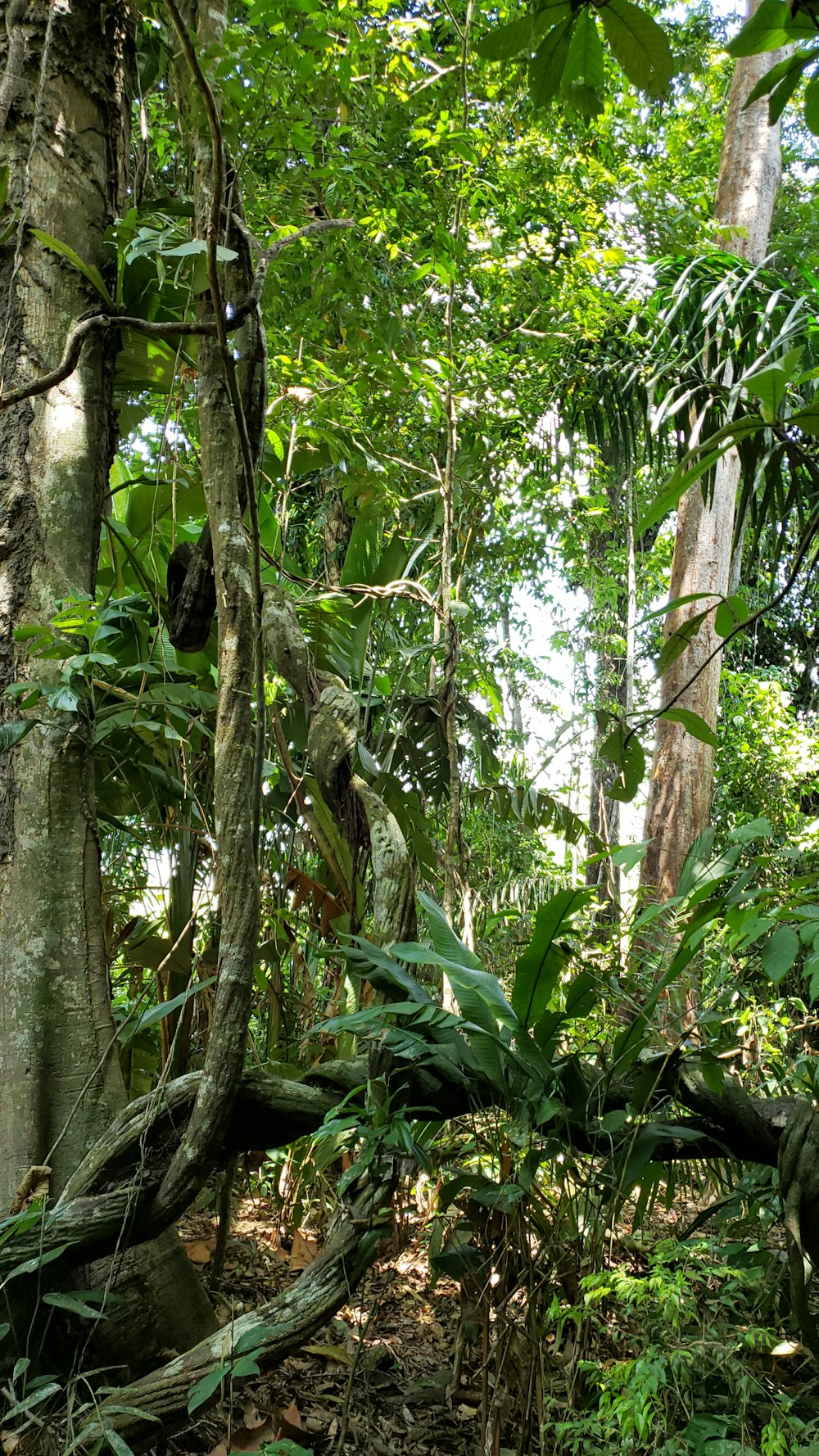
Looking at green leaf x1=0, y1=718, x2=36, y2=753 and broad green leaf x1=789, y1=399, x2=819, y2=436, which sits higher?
broad green leaf x1=789, y1=399, x2=819, y2=436

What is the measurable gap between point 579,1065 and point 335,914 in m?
0.85

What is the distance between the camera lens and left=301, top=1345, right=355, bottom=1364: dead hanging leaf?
1914 millimetres

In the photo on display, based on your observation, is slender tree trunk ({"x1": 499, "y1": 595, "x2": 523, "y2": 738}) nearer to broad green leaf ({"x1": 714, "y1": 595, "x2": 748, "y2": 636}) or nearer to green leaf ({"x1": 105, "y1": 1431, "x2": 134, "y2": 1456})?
broad green leaf ({"x1": 714, "y1": 595, "x2": 748, "y2": 636})

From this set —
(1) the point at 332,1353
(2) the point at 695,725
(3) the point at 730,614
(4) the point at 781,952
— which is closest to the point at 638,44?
(3) the point at 730,614

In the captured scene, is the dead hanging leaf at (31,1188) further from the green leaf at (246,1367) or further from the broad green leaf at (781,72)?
the broad green leaf at (781,72)

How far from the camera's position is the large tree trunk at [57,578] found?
62.1 inches

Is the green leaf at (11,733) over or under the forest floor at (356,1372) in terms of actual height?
over

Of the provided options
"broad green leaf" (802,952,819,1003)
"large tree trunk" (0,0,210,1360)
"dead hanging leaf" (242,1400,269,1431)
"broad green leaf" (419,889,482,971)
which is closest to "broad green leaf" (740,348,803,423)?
"broad green leaf" (802,952,819,1003)

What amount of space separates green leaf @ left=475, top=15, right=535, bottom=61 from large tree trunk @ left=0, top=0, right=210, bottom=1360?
1.16m

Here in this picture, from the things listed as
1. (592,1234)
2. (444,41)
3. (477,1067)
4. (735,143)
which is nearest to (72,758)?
(477,1067)

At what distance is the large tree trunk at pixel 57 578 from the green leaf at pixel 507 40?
1159mm

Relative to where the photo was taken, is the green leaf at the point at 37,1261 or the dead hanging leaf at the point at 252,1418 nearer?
the green leaf at the point at 37,1261

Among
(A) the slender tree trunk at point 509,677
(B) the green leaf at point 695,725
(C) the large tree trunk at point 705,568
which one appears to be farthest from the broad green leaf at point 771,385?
(A) the slender tree trunk at point 509,677

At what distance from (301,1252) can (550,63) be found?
2.47 metres
